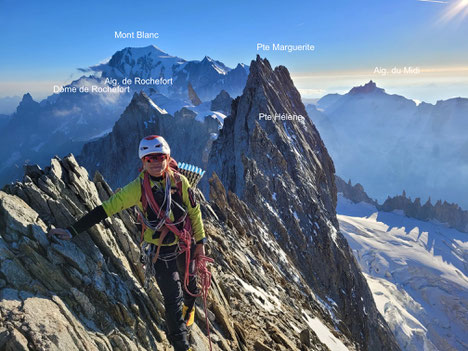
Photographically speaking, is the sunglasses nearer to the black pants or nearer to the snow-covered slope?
the black pants

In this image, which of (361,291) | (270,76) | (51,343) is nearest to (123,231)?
(51,343)

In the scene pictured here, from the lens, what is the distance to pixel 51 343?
480cm

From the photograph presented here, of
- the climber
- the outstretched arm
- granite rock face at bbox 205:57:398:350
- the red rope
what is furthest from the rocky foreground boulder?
granite rock face at bbox 205:57:398:350

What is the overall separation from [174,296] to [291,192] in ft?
108

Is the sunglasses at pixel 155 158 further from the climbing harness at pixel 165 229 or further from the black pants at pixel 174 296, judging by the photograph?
the black pants at pixel 174 296

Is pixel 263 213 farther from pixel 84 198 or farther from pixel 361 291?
pixel 84 198

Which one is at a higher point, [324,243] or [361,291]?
[324,243]

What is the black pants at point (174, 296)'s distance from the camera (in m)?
6.50

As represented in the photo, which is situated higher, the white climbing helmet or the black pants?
the white climbing helmet

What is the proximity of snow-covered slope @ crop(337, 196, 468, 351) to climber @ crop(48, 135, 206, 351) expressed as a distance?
324 ft

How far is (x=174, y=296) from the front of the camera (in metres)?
6.56

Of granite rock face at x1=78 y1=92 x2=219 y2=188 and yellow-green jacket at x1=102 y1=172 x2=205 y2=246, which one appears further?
granite rock face at x1=78 y1=92 x2=219 y2=188

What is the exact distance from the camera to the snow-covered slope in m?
92.4

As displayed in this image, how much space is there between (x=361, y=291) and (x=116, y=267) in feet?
134
